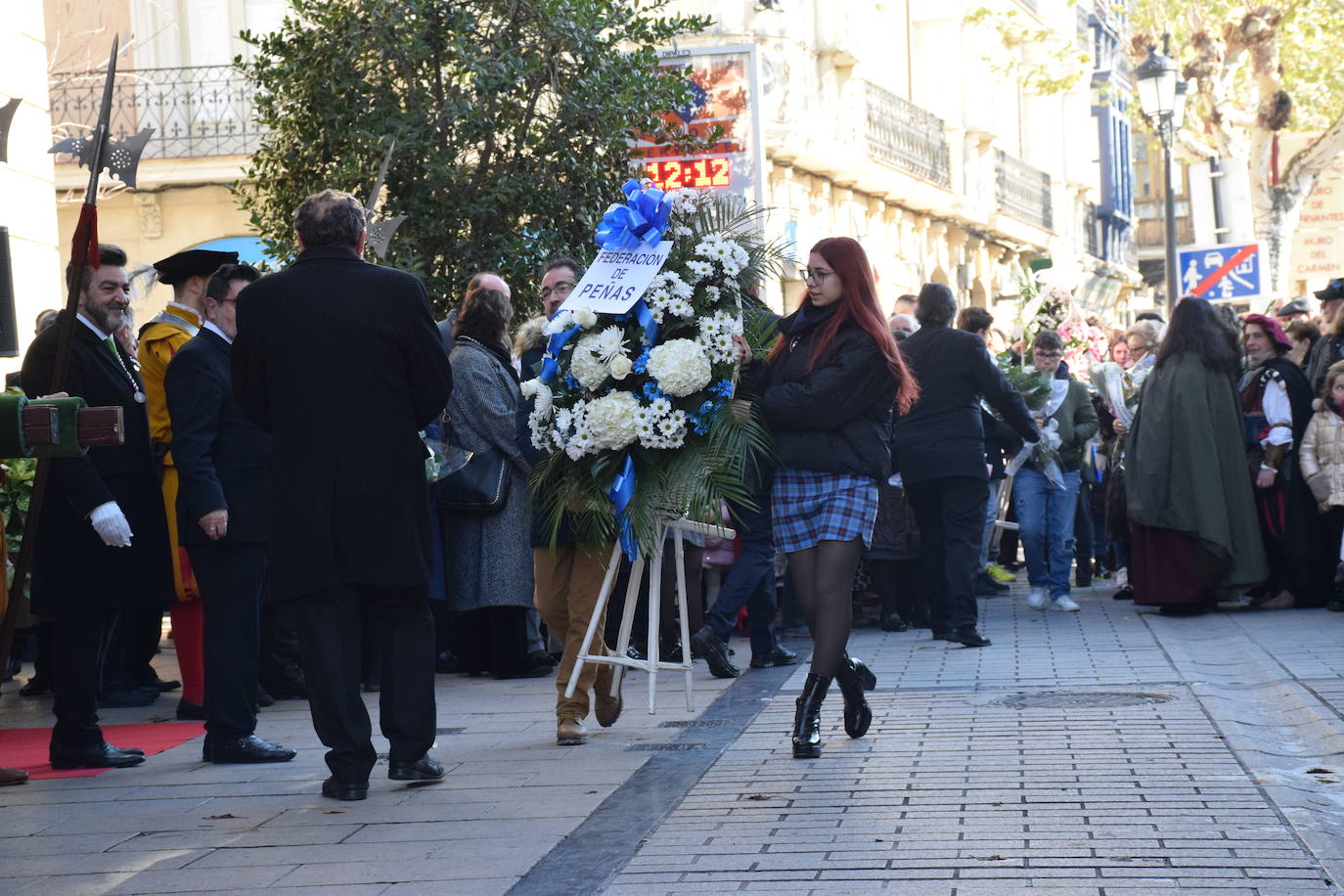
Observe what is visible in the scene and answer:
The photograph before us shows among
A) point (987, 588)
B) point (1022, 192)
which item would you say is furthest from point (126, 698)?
point (1022, 192)

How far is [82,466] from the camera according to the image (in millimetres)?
6938

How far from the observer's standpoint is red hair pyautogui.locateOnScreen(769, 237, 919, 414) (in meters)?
7.04

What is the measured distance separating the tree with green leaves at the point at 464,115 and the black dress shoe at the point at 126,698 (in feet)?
9.72

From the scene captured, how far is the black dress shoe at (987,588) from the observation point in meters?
14.3

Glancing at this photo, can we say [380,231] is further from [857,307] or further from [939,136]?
[939,136]

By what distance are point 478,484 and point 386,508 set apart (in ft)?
10.4

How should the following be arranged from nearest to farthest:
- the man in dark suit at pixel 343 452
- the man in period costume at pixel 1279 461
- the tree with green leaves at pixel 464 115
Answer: the man in dark suit at pixel 343 452 → the tree with green leaves at pixel 464 115 → the man in period costume at pixel 1279 461

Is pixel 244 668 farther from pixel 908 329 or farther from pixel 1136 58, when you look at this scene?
pixel 1136 58

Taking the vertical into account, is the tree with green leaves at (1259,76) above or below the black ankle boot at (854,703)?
above

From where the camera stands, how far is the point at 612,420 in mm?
6992

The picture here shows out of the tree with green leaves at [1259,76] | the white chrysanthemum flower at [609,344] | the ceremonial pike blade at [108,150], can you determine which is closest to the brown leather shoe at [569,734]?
the white chrysanthemum flower at [609,344]

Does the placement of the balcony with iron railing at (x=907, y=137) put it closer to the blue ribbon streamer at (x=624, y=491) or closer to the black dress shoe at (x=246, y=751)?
the blue ribbon streamer at (x=624, y=491)

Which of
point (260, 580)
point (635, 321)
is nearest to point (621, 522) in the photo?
point (635, 321)

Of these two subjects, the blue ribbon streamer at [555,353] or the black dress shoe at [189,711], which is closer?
the blue ribbon streamer at [555,353]
